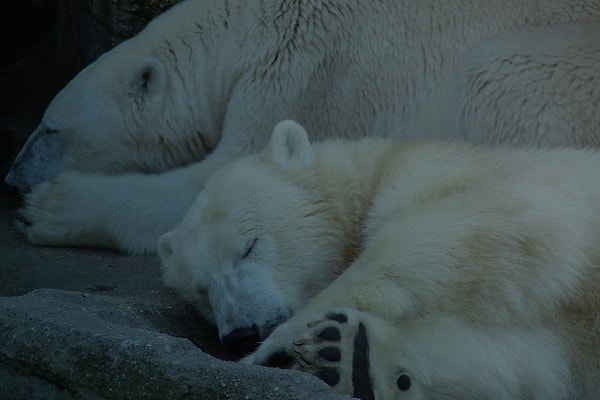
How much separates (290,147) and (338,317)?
127 centimetres

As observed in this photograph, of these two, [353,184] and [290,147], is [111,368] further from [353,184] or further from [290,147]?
[290,147]

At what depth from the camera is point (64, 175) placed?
476 centimetres

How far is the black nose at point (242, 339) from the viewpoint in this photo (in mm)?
2957

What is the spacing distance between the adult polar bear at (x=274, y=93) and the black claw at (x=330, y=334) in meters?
1.85

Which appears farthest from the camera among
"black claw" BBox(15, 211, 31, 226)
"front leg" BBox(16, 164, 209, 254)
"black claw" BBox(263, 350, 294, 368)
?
"black claw" BBox(15, 211, 31, 226)

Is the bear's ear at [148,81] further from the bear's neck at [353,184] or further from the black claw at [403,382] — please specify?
the black claw at [403,382]

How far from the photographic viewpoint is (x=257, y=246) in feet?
10.4

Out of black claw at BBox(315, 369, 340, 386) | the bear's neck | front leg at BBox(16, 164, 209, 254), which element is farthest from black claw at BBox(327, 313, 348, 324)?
front leg at BBox(16, 164, 209, 254)

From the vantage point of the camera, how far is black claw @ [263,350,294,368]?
8.24 ft

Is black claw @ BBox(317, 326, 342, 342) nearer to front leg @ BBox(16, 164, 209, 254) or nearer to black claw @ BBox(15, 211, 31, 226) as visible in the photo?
front leg @ BBox(16, 164, 209, 254)

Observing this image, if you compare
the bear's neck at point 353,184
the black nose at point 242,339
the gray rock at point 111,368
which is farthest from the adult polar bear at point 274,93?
the gray rock at point 111,368

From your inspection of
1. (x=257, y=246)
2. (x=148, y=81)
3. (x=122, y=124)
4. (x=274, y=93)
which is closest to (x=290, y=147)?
(x=257, y=246)

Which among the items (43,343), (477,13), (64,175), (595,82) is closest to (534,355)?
(43,343)

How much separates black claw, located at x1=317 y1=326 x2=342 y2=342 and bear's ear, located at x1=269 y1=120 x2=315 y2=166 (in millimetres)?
1220
